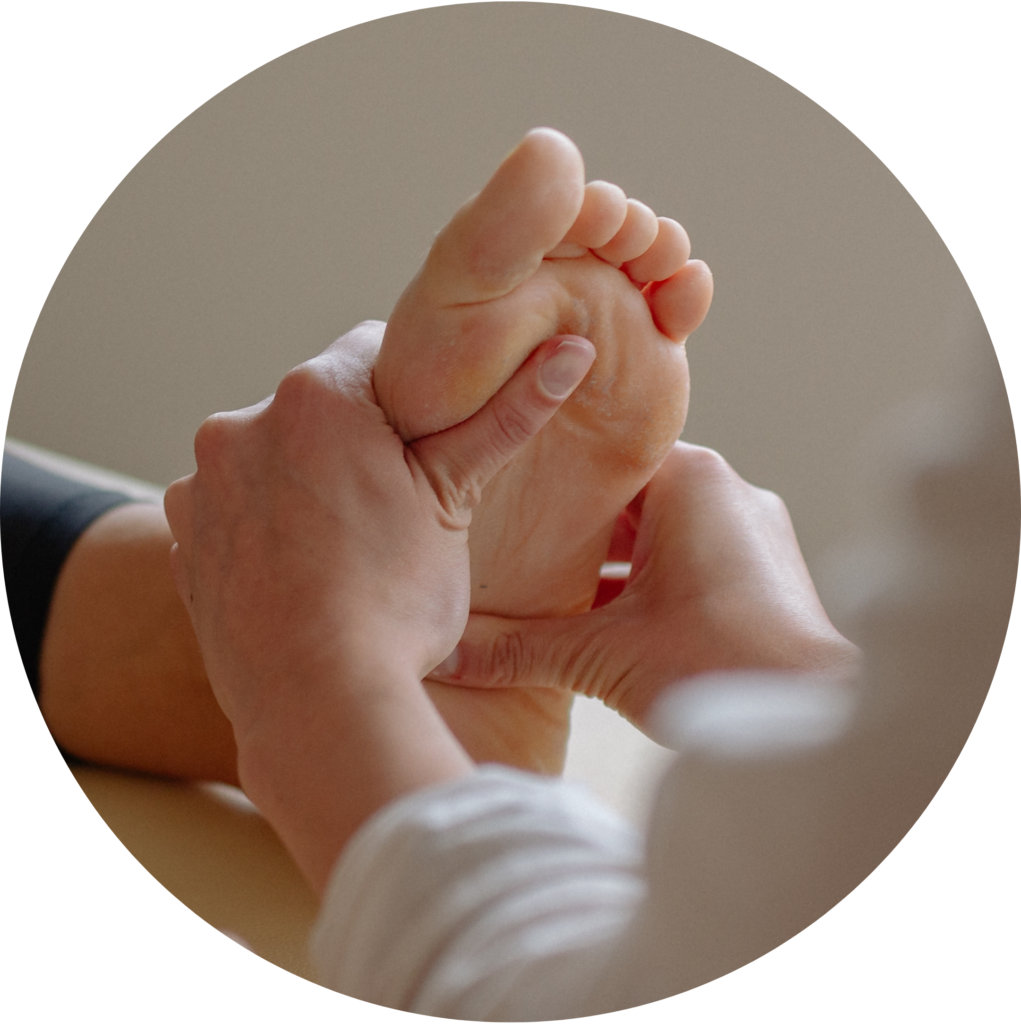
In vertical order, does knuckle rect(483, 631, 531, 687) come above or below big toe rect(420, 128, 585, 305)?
below

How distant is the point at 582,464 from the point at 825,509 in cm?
13

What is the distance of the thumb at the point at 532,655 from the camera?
A: 1.76ft

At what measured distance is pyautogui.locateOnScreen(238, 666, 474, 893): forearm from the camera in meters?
0.44

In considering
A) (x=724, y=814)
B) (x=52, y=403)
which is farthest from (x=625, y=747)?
(x=52, y=403)

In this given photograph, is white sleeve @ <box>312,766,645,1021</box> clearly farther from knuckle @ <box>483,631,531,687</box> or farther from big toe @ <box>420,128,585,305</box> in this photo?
big toe @ <box>420,128,585,305</box>

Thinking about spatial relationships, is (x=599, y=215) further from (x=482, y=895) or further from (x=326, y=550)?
(x=482, y=895)

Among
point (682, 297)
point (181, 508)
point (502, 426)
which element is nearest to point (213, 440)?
point (181, 508)

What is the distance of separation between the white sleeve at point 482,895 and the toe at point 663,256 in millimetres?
257

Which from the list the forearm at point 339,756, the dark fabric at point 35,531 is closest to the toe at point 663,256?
the forearm at point 339,756

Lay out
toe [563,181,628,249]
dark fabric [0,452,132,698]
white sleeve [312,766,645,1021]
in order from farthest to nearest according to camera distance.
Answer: dark fabric [0,452,132,698]
toe [563,181,628,249]
white sleeve [312,766,645,1021]

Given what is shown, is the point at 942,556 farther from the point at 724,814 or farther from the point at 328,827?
the point at 328,827

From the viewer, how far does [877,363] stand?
22.1 inches

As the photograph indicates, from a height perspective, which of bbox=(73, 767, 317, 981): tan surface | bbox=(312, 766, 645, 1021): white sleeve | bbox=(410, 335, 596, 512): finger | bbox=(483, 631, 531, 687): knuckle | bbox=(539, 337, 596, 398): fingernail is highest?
bbox=(539, 337, 596, 398): fingernail

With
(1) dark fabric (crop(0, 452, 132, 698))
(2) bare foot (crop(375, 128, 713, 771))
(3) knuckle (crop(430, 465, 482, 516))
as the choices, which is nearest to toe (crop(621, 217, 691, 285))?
(2) bare foot (crop(375, 128, 713, 771))
